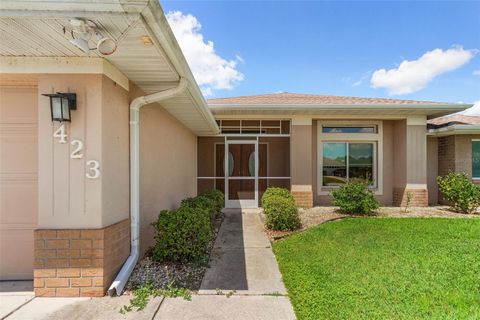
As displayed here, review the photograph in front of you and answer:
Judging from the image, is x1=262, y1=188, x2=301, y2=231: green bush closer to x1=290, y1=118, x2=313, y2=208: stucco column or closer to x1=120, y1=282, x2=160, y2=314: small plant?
x1=290, y1=118, x2=313, y2=208: stucco column

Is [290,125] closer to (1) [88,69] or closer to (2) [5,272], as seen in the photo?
(1) [88,69]

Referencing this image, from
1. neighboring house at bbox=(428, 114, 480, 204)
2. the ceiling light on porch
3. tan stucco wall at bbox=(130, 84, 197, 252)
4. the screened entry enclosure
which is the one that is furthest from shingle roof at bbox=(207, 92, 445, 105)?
the ceiling light on porch

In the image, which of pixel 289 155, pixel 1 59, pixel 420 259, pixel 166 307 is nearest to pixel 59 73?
pixel 1 59

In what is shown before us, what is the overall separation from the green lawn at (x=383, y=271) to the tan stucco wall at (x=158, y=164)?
253 cm

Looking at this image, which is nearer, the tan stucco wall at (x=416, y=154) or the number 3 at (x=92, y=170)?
the number 3 at (x=92, y=170)

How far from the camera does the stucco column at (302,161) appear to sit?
902cm

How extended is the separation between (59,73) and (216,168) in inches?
286

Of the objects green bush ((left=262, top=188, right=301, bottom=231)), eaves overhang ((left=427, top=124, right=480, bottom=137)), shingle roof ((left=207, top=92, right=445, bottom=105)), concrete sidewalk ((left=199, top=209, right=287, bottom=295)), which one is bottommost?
concrete sidewalk ((left=199, top=209, right=287, bottom=295))

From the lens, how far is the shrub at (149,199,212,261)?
13.3 ft

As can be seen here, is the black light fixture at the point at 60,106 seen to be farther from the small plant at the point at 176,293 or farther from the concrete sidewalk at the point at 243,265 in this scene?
the concrete sidewalk at the point at 243,265

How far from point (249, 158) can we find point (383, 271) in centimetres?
650

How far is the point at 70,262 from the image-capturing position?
121 inches

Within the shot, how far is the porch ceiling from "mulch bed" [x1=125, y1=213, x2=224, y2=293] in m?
2.82

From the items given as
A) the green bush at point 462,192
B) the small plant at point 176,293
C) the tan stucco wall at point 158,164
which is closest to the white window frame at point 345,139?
the green bush at point 462,192
